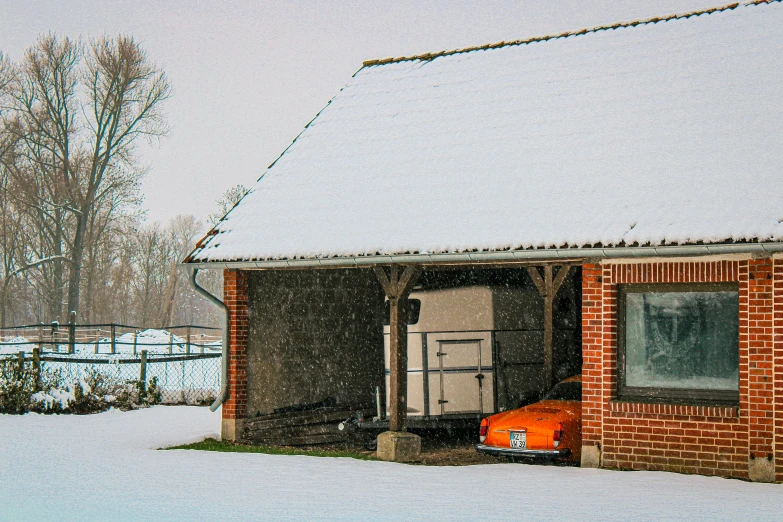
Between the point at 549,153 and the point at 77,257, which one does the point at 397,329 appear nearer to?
the point at 549,153

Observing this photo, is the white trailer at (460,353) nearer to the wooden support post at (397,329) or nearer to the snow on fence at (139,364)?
the wooden support post at (397,329)

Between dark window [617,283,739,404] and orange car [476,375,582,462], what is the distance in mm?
924

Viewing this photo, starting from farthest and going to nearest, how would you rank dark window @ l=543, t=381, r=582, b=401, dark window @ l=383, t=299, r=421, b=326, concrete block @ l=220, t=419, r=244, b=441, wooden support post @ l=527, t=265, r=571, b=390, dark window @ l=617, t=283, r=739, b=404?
dark window @ l=383, t=299, r=421, b=326 < wooden support post @ l=527, t=265, r=571, b=390 < concrete block @ l=220, t=419, r=244, b=441 < dark window @ l=543, t=381, r=582, b=401 < dark window @ l=617, t=283, r=739, b=404

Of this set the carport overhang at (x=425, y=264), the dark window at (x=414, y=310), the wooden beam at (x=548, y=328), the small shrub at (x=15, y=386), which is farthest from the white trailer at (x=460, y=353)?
the small shrub at (x=15, y=386)

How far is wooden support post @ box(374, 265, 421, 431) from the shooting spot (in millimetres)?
12891

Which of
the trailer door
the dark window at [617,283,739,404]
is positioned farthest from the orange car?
the trailer door

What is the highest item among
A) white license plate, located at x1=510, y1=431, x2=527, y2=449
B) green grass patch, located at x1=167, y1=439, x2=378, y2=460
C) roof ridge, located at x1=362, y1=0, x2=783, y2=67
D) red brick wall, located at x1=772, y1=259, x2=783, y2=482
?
roof ridge, located at x1=362, y1=0, x2=783, y2=67

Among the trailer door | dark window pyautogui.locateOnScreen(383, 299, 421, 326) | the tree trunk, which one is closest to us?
the trailer door

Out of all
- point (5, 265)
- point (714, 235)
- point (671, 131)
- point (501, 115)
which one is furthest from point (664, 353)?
point (5, 265)

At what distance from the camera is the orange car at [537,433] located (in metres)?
11.9

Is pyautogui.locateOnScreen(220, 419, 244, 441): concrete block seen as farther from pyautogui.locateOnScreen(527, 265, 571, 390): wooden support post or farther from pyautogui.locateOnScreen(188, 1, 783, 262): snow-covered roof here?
pyautogui.locateOnScreen(527, 265, 571, 390): wooden support post

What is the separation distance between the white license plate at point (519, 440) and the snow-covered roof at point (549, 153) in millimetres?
2333

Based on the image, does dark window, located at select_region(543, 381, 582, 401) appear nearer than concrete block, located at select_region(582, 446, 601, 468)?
No

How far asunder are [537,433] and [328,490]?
294 cm
